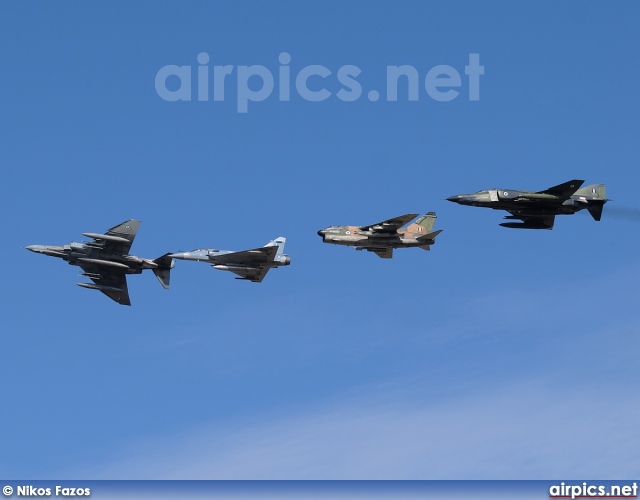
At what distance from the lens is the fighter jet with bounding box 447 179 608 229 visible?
416ft

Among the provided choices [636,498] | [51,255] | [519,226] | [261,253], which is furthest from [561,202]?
[51,255]

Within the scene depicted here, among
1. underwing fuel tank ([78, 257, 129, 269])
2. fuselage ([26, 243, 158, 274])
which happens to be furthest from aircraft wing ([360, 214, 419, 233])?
underwing fuel tank ([78, 257, 129, 269])

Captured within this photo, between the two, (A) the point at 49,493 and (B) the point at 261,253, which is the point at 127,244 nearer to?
(B) the point at 261,253

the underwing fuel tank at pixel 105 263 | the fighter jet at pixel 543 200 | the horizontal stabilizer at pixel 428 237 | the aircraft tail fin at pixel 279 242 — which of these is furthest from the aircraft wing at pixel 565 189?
the underwing fuel tank at pixel 105 263

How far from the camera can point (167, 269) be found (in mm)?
131625

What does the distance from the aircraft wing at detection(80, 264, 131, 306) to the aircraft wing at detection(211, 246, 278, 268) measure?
33.2 feet

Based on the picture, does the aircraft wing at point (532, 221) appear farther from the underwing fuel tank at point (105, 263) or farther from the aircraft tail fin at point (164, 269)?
the underwing fuel tank at point (105, 263)

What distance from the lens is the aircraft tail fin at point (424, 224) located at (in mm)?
134250

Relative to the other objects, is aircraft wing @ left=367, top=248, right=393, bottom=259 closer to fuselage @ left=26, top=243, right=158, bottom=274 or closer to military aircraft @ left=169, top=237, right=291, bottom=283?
military aircraft @ left=169, top=237, right=291, bottom=283

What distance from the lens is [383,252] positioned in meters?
133

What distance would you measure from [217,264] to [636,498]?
48.7 m

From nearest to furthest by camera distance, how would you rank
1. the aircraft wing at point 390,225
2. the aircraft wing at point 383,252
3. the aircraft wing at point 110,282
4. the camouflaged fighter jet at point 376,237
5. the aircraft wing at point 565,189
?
the aircraft wing at point 565,189
the aircraft wing at point 390,225
the camouflaged fighter jet at point 376,237
the aircraft wing at point 383,252
the aircraft wing at point 110,282

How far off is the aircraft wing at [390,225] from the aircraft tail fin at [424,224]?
341cm

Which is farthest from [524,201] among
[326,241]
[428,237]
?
[326,241]
